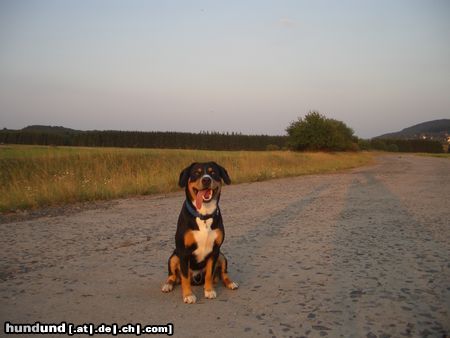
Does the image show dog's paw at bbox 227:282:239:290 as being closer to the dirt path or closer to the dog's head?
the dirt path

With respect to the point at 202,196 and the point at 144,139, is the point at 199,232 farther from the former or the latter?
the point at 144,139

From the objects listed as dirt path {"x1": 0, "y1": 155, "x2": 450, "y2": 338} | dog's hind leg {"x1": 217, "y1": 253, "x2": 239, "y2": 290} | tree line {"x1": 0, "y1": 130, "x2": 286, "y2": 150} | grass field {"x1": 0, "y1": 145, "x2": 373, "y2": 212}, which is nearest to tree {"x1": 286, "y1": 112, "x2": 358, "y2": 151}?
grass field {"x1": 0, "y1": 145, "x2": 373, "y2": 212}

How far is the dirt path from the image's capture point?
362cm

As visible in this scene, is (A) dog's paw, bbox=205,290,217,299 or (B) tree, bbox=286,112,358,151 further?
(B) tree, bbox=286,112,358,151

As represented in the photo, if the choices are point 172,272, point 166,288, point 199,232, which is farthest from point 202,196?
point 166,288

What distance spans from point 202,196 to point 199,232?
1.09ft

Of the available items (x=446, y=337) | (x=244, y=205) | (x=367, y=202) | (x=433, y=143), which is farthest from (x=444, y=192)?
(x=433, y=143)

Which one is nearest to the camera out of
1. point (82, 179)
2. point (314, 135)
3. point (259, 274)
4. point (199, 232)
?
point (199, 232)

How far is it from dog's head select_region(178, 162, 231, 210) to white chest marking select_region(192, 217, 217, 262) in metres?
0.16

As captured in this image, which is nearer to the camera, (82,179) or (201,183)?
(201,183)

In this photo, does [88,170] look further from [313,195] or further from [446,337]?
[446,337]

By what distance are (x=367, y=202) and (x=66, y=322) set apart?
9.03 metres

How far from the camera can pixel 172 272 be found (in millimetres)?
4465

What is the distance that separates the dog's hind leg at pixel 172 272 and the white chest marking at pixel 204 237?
37 cm
